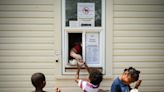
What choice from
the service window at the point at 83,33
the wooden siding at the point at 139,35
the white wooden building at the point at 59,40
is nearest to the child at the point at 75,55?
the service window at the point at 83,33

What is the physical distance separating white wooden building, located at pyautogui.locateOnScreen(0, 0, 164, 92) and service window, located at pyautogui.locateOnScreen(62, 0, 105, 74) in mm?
46

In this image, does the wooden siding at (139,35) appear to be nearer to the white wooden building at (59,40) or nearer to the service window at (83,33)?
the white wooden building at (59,40)

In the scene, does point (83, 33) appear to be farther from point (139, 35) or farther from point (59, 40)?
point (139, 35)

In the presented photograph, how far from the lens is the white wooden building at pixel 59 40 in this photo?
9.15m

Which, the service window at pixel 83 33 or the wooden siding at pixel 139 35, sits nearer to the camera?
the service window at pixel 83 33

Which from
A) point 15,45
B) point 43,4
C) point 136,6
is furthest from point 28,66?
point 136,6

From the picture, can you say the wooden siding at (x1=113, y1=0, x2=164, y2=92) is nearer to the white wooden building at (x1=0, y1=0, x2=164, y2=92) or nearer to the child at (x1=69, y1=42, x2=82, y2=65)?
the white wooden building at (x1=0, y1=0, x2=164, y2=92)

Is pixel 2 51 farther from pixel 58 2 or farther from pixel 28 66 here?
pixel 58 2

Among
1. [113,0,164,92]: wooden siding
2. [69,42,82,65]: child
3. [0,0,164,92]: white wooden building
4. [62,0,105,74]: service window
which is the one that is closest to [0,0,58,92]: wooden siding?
[0,0,164,92]: white wooden building

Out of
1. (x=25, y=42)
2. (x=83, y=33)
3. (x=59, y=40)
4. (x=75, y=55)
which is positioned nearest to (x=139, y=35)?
(x=83, y=33)

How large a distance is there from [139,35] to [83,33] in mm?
1160

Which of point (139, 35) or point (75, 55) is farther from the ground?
point (139, 35)

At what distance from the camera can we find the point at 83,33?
913 centimetres

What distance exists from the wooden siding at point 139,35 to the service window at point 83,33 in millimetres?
311
